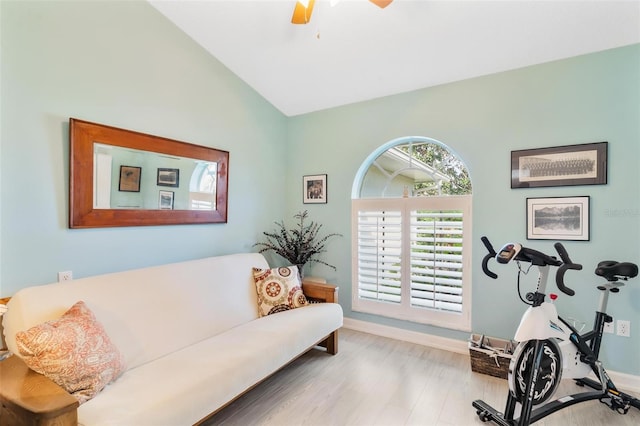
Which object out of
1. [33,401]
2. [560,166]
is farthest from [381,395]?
[560,166]

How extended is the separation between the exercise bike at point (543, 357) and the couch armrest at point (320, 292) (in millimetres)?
1335

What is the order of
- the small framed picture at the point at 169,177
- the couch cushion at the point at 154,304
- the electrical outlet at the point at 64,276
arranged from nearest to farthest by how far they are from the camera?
the couch cushion at the point at 154,304 < the electrical outlet at the point at 64,276 < the small framed picture at the point at 169,177

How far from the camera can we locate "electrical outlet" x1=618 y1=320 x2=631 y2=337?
2289 mm

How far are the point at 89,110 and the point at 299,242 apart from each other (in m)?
2.25

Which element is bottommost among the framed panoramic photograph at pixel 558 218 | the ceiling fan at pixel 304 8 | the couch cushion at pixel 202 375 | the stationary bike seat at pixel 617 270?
the couch cushion at pixel 202 375

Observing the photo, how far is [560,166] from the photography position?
2479mm

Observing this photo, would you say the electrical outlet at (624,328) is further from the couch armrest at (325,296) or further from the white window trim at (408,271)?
the couch armrest at (325,296)

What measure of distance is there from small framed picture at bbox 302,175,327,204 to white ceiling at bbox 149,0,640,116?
1.03 metres

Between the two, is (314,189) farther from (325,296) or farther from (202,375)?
(202,375)

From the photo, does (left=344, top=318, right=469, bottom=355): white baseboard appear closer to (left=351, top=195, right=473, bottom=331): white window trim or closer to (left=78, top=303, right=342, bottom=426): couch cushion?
(left=351, top=195, right=473, bottom=331): white window trim

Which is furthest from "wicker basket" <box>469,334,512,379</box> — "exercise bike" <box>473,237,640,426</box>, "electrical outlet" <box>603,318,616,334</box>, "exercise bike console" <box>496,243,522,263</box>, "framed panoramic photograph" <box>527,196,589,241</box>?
"exercise bike console" <box>496,243,522,263</box>

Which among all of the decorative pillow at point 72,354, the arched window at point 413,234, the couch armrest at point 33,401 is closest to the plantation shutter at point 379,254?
the arched window at point 413,234

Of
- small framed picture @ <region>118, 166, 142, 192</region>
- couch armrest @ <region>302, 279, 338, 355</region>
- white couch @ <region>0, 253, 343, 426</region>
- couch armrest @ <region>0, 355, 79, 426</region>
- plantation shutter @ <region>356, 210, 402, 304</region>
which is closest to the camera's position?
couch armrest @ <region>0, 355, 79, 426</region>

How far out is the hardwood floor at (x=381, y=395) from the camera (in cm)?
195
